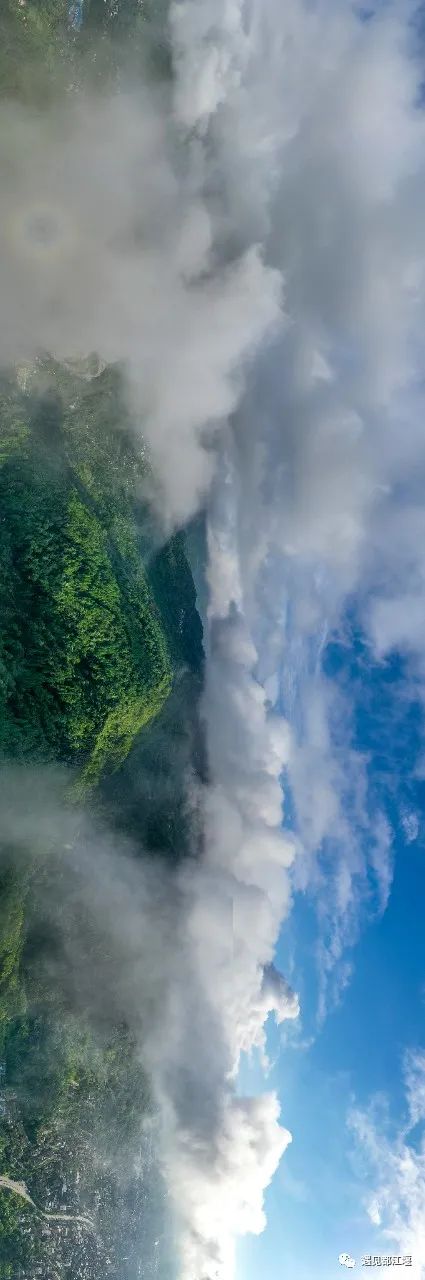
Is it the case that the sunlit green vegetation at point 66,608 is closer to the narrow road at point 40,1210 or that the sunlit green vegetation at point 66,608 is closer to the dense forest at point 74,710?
the dense forest at point 74,710

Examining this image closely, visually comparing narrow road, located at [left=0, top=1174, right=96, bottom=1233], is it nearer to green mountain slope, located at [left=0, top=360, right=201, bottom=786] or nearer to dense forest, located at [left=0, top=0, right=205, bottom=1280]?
dense forest, located at [left=0, top=0, right=205, bottom=1280]

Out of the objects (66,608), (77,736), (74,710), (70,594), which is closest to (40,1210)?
(77,736)

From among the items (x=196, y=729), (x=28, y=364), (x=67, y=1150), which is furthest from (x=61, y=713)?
(x=67, y=1150)

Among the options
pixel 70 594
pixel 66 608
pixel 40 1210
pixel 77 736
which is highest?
pixel 70 594

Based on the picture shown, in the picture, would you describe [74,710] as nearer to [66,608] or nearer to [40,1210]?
[66,608]

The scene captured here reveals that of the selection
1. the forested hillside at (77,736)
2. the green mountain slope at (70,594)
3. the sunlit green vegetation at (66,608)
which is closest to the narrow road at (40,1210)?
the forested hillside at (77,736)

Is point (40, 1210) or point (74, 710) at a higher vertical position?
point (74, 710)

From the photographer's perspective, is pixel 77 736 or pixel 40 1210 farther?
pixel 40 1210

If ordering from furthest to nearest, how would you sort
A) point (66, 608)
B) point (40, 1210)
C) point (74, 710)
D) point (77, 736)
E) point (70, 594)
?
point (40, 1210) < point (70, 594) < point (66, 608) < point (77, 736) < point (74, 710)
